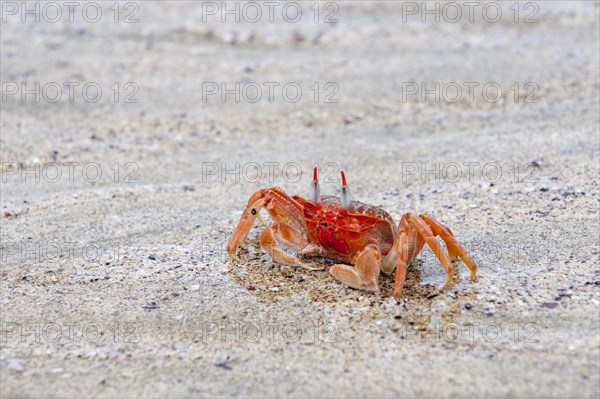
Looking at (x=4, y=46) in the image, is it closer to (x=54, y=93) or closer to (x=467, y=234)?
(x=54, y=93)

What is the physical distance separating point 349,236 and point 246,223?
0.74 m

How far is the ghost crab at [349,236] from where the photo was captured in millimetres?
4406

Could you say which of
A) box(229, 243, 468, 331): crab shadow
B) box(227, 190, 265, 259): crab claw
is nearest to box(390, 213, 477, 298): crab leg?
box(229, 243, 468, 331): crab shadow

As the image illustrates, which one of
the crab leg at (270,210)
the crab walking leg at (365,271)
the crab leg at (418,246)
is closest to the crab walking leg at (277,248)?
the crab leg at (270,210)

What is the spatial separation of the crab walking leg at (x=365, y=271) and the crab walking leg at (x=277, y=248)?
1.30ft

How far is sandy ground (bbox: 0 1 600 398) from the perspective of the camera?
384 centimetres

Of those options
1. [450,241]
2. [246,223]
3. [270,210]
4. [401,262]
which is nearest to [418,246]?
[450,241]

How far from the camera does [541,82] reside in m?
8.30

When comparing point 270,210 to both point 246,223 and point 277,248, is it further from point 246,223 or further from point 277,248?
point 277,248

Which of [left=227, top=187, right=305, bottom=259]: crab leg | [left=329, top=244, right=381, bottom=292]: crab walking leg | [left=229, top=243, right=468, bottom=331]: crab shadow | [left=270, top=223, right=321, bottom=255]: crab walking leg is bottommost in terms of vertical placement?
[left=229, top=243, right=468, bottom=331]: crab shadow

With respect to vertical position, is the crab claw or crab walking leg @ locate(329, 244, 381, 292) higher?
the crab claw

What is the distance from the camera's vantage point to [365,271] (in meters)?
4.41

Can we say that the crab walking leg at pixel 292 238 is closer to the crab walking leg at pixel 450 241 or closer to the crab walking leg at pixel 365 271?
the crab walking leg at pixel 365 271

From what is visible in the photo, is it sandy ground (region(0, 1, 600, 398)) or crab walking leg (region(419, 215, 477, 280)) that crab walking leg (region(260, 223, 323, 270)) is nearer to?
sandy ground (region(0, 1, 600, 398))
